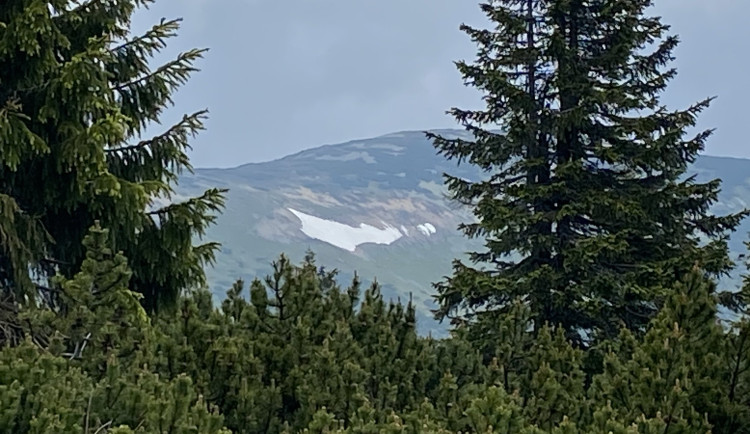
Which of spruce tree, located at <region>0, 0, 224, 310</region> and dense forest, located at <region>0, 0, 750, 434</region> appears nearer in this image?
dense forest, located at <region>0, 0, 750, 434</region>

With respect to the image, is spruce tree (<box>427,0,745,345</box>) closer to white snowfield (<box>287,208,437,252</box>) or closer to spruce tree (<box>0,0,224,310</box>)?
spruce tree (<box>0,0,224,310</box>)

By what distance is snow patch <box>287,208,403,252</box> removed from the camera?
182 m

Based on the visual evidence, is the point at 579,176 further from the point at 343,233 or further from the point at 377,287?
the point at 343,233

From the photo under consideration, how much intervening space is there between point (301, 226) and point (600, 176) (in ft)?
572

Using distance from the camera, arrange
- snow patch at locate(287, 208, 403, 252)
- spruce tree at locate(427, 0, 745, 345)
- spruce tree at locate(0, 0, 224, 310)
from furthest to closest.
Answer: snow patch at locate(287, 208, 403, 252) → spruce tree at locate(427, 0, 745, 345) → spruce tree at locate(0, 0, 224, 310)

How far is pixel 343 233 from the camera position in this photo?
18575 centimetres

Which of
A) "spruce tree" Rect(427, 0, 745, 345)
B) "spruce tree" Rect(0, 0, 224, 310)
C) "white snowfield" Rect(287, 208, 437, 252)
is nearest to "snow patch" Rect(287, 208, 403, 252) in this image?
"white snowfield" Rect(287, 208, 437, 252)

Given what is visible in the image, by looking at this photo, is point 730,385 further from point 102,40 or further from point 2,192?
point 2,192

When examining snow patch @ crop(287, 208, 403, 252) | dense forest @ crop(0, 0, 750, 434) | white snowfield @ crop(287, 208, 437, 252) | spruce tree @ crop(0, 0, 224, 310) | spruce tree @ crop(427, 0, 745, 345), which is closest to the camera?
dense forest @ crop(0, 0, 750, 434)

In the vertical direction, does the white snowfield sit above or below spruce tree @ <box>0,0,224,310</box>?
above

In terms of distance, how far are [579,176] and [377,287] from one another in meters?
6.27

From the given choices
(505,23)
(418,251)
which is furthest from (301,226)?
(505,23)

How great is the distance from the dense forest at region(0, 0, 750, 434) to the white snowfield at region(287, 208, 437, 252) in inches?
6574

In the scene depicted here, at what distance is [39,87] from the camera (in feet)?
22.4
